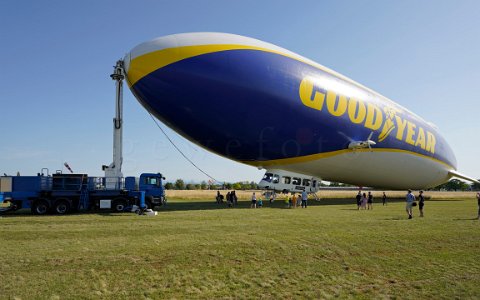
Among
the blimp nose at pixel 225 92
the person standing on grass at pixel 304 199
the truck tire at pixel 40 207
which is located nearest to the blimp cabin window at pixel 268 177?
the blimp nose at pixel 225 92

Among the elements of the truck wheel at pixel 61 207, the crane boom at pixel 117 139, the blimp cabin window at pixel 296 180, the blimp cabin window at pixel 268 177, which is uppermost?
the crane boom at pixel 117 139

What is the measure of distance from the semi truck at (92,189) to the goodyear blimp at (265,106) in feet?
11.2

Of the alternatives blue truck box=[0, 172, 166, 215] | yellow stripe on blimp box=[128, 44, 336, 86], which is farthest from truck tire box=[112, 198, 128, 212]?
yellow stripe on blimp box=[128, 44, 336, 86]

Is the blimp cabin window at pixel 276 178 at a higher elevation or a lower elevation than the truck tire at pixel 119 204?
higher

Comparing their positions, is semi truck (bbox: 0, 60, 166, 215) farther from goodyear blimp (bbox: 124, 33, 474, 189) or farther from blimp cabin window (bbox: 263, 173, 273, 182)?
blimp cabin window (bbox: 263, 173, 273, 182)

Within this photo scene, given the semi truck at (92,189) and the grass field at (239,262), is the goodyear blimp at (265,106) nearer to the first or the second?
the semi truck at (92,189)

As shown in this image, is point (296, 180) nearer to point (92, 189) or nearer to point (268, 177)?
Answer: point (268, 177)

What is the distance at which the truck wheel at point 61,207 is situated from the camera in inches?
774

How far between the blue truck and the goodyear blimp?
4.42 metres

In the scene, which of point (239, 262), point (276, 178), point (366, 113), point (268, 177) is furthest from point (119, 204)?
point (366, 113)

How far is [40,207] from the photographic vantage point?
1959 cm

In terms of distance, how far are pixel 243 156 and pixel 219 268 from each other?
598 inches

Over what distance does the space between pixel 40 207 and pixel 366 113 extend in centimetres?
2274

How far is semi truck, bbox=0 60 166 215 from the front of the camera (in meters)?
19.6
